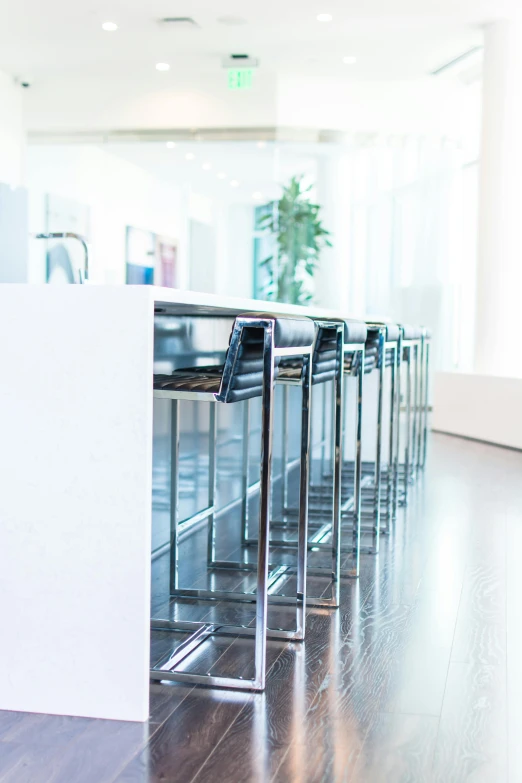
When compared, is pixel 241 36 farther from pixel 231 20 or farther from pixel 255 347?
pixel 255 347

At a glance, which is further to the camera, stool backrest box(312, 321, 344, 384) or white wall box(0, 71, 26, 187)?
white wall box(0, 71, 26, 187)

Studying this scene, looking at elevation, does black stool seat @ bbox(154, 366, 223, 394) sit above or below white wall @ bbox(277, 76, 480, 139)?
below

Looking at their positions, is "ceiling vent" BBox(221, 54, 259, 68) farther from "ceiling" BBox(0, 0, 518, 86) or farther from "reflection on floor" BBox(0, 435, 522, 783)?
"reflection on floor" BBox(0, 435, 522, 783)

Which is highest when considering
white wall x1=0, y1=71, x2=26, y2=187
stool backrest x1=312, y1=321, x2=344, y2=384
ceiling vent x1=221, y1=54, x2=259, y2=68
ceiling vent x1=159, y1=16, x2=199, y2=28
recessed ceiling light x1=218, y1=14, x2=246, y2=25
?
ceiling vent x1=221, y1=54, x2=259, y2=68

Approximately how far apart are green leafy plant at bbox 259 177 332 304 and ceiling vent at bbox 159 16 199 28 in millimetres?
1914

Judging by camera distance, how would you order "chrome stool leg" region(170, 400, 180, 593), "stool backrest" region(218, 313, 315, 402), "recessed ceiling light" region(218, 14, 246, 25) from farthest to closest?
"recessed ceiling light" region(218, 14, 246, 25) < "chrome stool leg" region(170, 400, 180, 593) < "stool backrest" region(218, 313, 315, 402)

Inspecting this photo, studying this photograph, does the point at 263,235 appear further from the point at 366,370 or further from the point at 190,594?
the point at 190,594

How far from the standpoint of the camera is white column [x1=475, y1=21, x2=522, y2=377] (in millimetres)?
6488

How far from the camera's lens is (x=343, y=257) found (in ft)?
29.7

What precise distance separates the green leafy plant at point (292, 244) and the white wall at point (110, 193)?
83cm

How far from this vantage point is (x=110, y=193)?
8.42 m

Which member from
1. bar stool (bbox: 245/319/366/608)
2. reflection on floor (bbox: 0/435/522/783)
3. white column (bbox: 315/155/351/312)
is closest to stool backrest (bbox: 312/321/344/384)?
bar stool (bbox: 245/319/366/608)

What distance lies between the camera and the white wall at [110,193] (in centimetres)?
833

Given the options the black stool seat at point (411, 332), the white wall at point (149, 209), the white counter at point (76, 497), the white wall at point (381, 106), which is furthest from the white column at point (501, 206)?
the white counter at point (76, 497)
